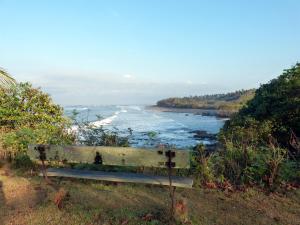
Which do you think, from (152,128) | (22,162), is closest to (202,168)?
(22,162)

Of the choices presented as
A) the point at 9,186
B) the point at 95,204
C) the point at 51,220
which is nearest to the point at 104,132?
the point at 9,186

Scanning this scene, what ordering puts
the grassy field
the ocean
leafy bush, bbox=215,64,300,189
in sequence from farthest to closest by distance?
the ocean → leafy bush, bbox=215,64,300,189 → the grassy field

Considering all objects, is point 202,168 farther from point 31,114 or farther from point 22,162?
point 31,114

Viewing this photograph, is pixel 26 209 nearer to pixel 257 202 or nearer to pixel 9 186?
pixel 9 186

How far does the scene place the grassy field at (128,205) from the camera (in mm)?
5172

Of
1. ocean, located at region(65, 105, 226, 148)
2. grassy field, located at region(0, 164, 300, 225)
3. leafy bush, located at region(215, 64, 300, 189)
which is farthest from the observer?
ocean, located at region(65, 105, 226, 148)

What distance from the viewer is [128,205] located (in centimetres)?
581

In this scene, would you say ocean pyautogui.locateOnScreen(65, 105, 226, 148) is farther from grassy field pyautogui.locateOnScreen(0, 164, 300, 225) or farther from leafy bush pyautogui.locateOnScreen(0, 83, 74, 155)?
grassy field pyautogui.locateOnScreen(0, 164, 300, 225)

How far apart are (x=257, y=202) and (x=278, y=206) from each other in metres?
0.34

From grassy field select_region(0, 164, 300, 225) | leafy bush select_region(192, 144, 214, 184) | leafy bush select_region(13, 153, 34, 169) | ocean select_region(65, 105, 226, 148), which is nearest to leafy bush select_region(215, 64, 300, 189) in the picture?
leafy bush select_region(192, 144, 214, 184)

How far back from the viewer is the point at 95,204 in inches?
229

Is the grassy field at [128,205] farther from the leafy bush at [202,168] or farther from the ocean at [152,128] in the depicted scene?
the ocean at [152,128]

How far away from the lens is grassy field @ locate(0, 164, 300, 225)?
517 centimetres

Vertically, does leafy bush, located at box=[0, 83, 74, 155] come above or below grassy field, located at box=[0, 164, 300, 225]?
above
